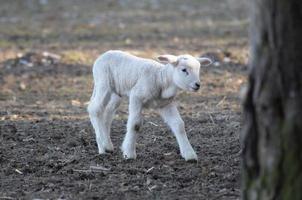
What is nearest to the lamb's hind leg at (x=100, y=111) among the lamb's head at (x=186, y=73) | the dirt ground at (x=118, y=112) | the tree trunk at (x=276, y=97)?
the dirt ground at (x=118, y=112)

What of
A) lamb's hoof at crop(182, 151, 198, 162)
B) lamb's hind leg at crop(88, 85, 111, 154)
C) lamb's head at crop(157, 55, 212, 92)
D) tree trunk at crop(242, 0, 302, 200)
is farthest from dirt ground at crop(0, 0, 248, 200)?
tree trunk at crop(242, 0, 302, 200)

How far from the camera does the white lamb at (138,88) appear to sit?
809 centimetres

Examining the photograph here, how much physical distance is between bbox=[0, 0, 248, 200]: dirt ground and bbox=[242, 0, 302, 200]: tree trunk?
1.28 meters

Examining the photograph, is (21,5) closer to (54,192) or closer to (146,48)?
(146,48)

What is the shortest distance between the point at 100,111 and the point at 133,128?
608mm

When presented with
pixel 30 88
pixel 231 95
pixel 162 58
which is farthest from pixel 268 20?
pixel 30 88

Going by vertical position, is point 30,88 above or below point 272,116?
below

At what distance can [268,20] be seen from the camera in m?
5.45

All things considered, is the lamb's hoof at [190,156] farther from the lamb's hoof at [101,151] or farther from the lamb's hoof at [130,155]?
the lamb's hoof at [101,151]

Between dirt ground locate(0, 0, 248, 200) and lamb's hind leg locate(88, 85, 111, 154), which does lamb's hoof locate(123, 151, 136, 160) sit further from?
lamb's hind leg locate(88, 85, 111, 154)

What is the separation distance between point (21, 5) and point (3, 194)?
19.4 meters

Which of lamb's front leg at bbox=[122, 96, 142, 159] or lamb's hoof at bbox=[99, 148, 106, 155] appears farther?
lamb's hoof at bbox=[99, 148, 106, 155]

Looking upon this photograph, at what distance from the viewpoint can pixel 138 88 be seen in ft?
27.0

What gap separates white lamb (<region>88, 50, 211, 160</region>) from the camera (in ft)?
26.6
